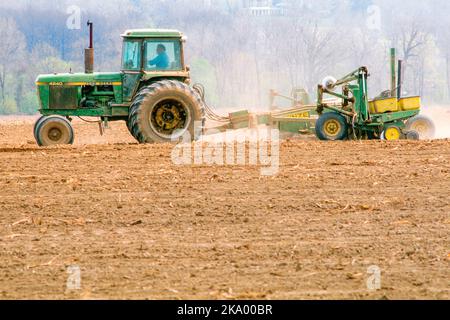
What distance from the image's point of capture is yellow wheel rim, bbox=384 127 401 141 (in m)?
18.8

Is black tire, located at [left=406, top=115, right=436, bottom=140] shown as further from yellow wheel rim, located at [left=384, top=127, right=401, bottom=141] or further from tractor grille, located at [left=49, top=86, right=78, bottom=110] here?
tractor grille, located at [left=49, top=86, right=78, bottom=110]

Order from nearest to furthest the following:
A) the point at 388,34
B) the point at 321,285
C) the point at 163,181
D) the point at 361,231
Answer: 1. the point at 321,285
2. the point at 361,231
3. the point at 163,181
4. the point at 388,34

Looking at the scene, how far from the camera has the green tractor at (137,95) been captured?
1706 cm

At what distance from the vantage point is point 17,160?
14906mm

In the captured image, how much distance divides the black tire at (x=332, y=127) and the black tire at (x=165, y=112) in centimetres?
280

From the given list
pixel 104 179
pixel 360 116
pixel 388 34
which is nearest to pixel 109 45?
pixel 388 34

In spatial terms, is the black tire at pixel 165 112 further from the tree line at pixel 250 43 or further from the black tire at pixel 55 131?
the tree line at pixel 250 43

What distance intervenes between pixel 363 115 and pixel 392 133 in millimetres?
800

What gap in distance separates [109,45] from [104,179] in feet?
161

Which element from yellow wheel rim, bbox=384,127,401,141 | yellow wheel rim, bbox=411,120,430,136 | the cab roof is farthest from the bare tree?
yellow wheel rim, bbox=384,127,401,141

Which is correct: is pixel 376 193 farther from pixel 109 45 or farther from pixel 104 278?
pixel 109 45

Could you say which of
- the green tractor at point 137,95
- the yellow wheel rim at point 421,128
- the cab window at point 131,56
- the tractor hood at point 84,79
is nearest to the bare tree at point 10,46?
the tractor hood at point 84,79

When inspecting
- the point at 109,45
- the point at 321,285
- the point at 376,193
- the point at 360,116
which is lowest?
the point at 321,285

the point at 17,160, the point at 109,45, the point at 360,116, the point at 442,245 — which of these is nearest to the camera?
the point at 442,245
